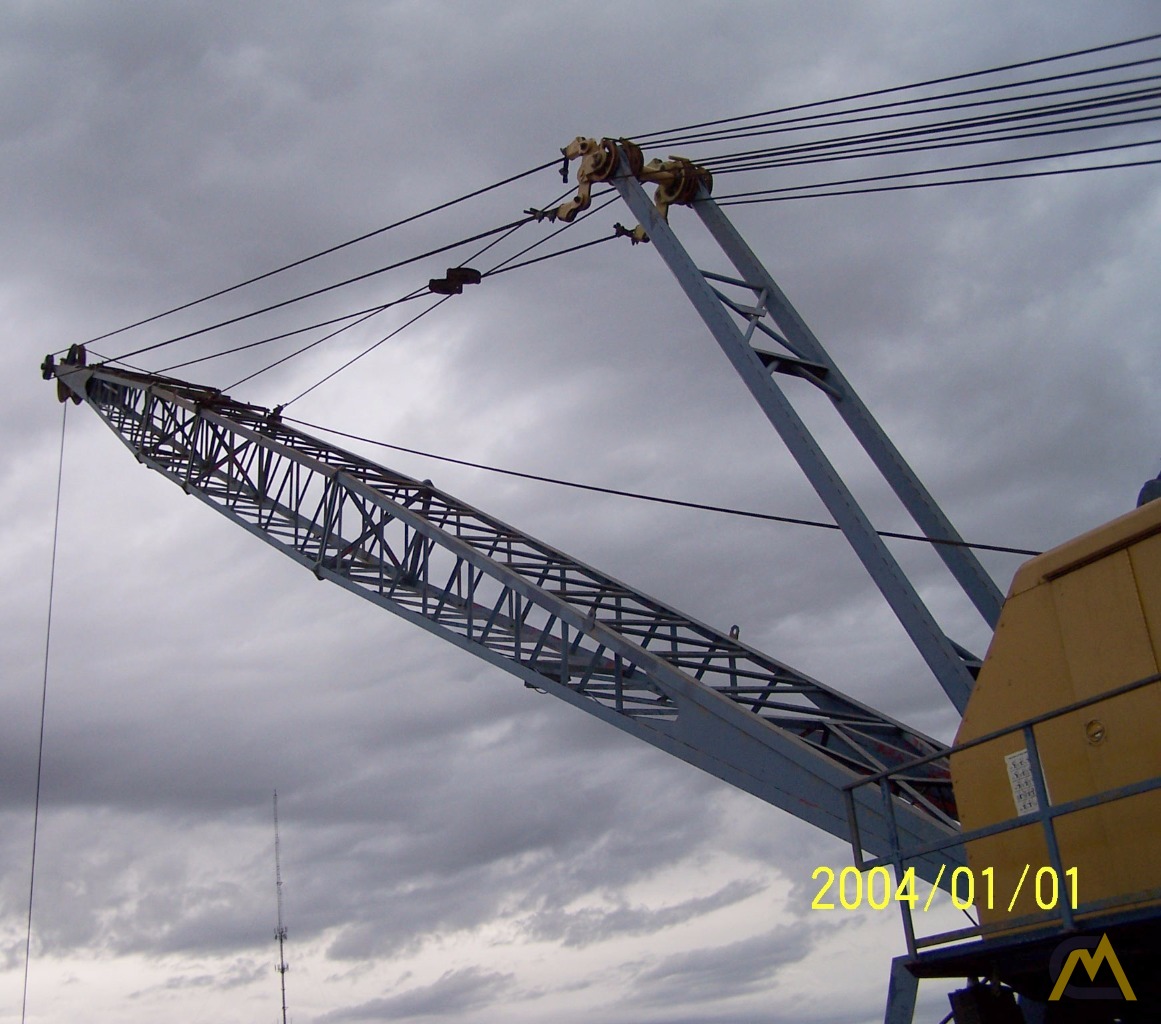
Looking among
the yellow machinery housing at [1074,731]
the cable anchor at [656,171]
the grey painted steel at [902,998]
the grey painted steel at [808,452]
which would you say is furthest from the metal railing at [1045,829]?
the cable anchor at [656,171]

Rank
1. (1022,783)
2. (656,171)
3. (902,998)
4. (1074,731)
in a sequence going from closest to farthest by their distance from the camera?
(1074,731) → (1022,783) → (902,998) → (656,171)

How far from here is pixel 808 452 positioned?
44.0ft

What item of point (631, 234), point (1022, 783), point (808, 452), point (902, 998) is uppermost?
point (631, 234)

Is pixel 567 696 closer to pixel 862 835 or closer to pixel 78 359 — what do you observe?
pixel 862 835

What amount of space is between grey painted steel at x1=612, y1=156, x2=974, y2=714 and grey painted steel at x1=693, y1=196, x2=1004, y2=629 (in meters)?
0.21

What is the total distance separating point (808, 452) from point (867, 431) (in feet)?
3.57

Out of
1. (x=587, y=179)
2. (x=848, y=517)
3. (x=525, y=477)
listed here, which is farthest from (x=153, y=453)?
(x=848, y=517)

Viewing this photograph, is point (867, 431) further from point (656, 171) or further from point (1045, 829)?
point (1045, 829)

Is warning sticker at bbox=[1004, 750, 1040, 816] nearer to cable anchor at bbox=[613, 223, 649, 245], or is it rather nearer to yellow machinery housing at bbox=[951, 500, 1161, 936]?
yellow machinery housing at bbox=[951, 500, 1161, 936]

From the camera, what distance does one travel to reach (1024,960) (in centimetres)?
820

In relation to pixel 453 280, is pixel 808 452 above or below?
below

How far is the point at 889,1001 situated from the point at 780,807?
3.29m

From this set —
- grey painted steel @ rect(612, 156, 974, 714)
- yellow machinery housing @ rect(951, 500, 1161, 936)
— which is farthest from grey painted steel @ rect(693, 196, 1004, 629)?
yellow machinery housing @ rect(951, 500, 1161, 936)

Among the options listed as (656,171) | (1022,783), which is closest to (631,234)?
(656,171)
